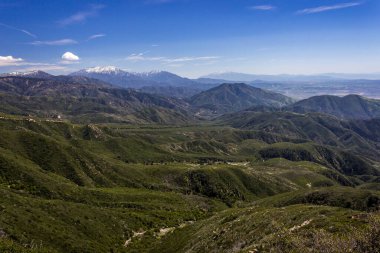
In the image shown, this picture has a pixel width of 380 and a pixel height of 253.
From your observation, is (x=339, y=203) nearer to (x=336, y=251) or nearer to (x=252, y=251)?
(x=252, y=251)

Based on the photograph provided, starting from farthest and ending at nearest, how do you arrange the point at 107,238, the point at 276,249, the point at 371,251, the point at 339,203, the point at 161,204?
the point at 161,204 → the point at 339,203 → the point at 107,238 → the point at 276,249 → the point at 371,251

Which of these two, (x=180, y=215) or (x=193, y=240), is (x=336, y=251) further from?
(x=180, y=215)

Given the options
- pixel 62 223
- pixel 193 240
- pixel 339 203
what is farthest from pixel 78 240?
pixel 339 203

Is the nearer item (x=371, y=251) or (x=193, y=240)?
(x=371, y=251)

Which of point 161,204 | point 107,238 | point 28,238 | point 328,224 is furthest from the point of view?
point 161,204

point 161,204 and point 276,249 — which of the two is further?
point 161,204

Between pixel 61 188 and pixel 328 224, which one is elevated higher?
pixel 328 224

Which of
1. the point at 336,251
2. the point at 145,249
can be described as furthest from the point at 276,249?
the point at 145,249

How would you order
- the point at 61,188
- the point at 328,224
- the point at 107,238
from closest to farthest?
the point at 328,224
the point at 107,238
the point at 61,188

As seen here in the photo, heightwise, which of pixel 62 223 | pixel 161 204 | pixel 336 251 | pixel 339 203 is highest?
pixel 336 251
